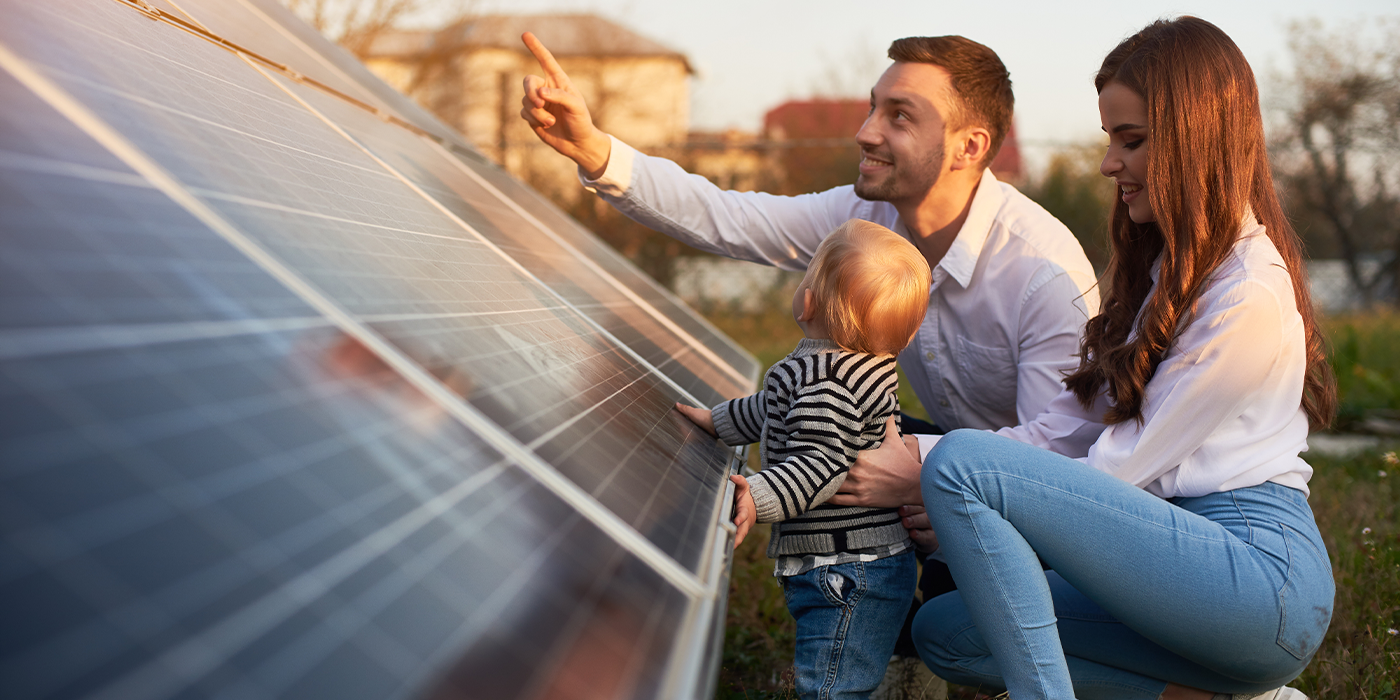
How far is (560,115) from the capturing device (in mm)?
3189

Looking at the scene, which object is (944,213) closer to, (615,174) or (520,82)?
(615,174)

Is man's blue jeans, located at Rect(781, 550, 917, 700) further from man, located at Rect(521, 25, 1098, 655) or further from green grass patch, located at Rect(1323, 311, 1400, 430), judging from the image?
green grass patch, located at Rect(1323, 311, 1400, 430)

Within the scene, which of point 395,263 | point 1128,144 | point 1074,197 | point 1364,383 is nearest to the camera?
point 395,263

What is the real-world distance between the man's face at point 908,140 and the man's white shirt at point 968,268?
21cm

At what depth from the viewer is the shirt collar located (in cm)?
322

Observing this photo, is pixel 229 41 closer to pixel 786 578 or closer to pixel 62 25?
pixel 62 25

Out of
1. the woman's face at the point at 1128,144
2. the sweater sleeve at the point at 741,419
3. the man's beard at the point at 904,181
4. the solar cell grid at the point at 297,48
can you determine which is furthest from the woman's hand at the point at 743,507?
the solar cell grid at the point at 297,48

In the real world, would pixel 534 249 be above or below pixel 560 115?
below

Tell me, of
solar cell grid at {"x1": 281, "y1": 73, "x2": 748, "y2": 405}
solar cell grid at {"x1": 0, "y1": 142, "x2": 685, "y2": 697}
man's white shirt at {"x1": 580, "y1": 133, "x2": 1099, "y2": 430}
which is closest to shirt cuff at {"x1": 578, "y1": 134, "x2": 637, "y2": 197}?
man's white shirt at {"x1": 580, "y1": 133, "x2": 1099, "y2": 430}

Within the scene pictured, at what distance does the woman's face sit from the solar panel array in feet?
4.81

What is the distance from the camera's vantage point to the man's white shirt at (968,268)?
3.06 metres

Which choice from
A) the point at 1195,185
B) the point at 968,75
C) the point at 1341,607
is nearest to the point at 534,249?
the point at 968,75

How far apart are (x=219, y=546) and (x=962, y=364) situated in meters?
2.83

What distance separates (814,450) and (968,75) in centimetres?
189
